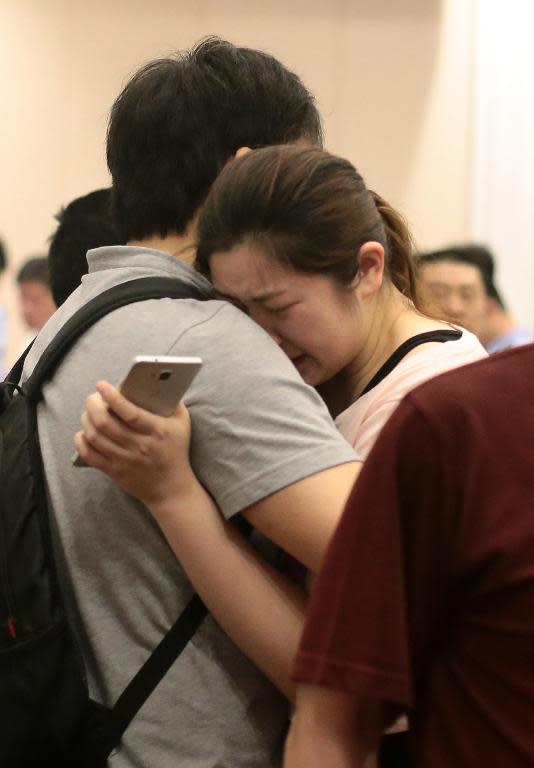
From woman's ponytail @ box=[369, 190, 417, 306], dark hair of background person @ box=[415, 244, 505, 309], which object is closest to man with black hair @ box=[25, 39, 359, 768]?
woman's ponytail @ box=[369, 190, 417, 306]

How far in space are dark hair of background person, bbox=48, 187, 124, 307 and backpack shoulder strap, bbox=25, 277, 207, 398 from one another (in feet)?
2.47

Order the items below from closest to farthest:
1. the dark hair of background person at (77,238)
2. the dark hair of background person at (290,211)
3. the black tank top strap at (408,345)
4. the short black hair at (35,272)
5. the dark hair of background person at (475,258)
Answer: the dark hair of background person at (290,211) → the black tank top strap at (408,345) → the dark hair of background person at (77,238) → the dark hair of background person at (475,258) → the short black hair at (35,272)

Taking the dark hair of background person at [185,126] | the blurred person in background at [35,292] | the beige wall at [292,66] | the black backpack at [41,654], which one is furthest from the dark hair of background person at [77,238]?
the beige wall at [292,66]

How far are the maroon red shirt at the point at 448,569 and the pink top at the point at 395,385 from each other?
40cm

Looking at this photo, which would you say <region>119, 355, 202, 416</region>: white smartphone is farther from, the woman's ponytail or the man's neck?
the woman's ponytail

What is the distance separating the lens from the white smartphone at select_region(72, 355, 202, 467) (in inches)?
44.6

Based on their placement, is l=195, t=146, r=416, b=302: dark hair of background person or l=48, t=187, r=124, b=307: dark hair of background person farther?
l=48, t=187, r=124, b=307: dark hair of background person

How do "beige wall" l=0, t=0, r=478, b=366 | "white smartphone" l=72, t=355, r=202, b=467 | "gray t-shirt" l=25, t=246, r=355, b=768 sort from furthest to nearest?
"beige wall" l=0, t=0, r=478, b=366
"gray t-shirt" l=25, t=246, r=355, b=768
"white smartphone" l=72, t=355, r=202, b=467

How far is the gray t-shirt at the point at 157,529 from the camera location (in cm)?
124

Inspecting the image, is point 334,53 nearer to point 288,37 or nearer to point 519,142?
point 288,37

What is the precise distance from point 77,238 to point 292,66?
4.68 metres

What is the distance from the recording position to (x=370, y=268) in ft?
5.00

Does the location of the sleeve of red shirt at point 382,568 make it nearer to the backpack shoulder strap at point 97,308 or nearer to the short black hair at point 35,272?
the backpack shoulder strap at point 97,308

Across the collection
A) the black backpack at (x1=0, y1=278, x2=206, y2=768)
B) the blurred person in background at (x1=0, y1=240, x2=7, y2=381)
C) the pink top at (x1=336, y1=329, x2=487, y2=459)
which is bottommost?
the blurred person in background at (x1=0, y1=240, x2=7, y2=381)
